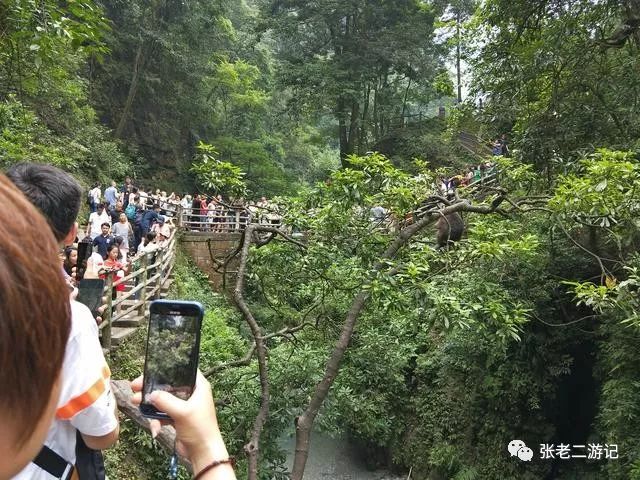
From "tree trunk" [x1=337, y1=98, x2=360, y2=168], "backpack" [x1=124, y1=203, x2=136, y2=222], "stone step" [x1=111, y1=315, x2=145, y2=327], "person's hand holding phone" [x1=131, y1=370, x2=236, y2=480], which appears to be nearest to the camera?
"person's hand holding phone" [x1=131, y1=370, x2=236, y2=480]

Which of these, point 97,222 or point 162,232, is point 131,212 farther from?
point 162,232

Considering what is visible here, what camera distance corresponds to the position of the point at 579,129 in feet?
20.7

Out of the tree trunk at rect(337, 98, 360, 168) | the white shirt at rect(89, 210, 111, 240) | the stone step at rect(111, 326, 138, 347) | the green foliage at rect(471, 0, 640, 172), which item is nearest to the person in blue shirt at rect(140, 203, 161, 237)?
the white shirt at rect(89, 210, 111, 240)

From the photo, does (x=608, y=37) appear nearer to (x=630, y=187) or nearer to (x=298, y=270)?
(x=630, y=187)

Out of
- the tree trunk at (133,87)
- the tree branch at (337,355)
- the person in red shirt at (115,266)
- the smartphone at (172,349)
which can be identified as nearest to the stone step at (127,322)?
the person in red shirt at (115,266)

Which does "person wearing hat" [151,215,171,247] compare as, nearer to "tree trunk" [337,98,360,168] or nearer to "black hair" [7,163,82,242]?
"black hair" [7,163,82,242]

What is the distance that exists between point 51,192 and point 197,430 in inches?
36.3

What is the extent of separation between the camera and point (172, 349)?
1.11 metres

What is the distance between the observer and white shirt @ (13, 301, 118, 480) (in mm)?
1195

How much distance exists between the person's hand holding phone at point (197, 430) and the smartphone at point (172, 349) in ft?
0.23

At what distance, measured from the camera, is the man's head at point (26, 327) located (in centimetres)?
50

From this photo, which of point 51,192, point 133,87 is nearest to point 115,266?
point 51,192

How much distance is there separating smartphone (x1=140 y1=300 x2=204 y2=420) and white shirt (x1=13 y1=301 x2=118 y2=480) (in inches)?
7.9

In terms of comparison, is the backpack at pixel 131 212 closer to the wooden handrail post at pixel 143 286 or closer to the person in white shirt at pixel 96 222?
the person in white shirt at pixel 96 222
